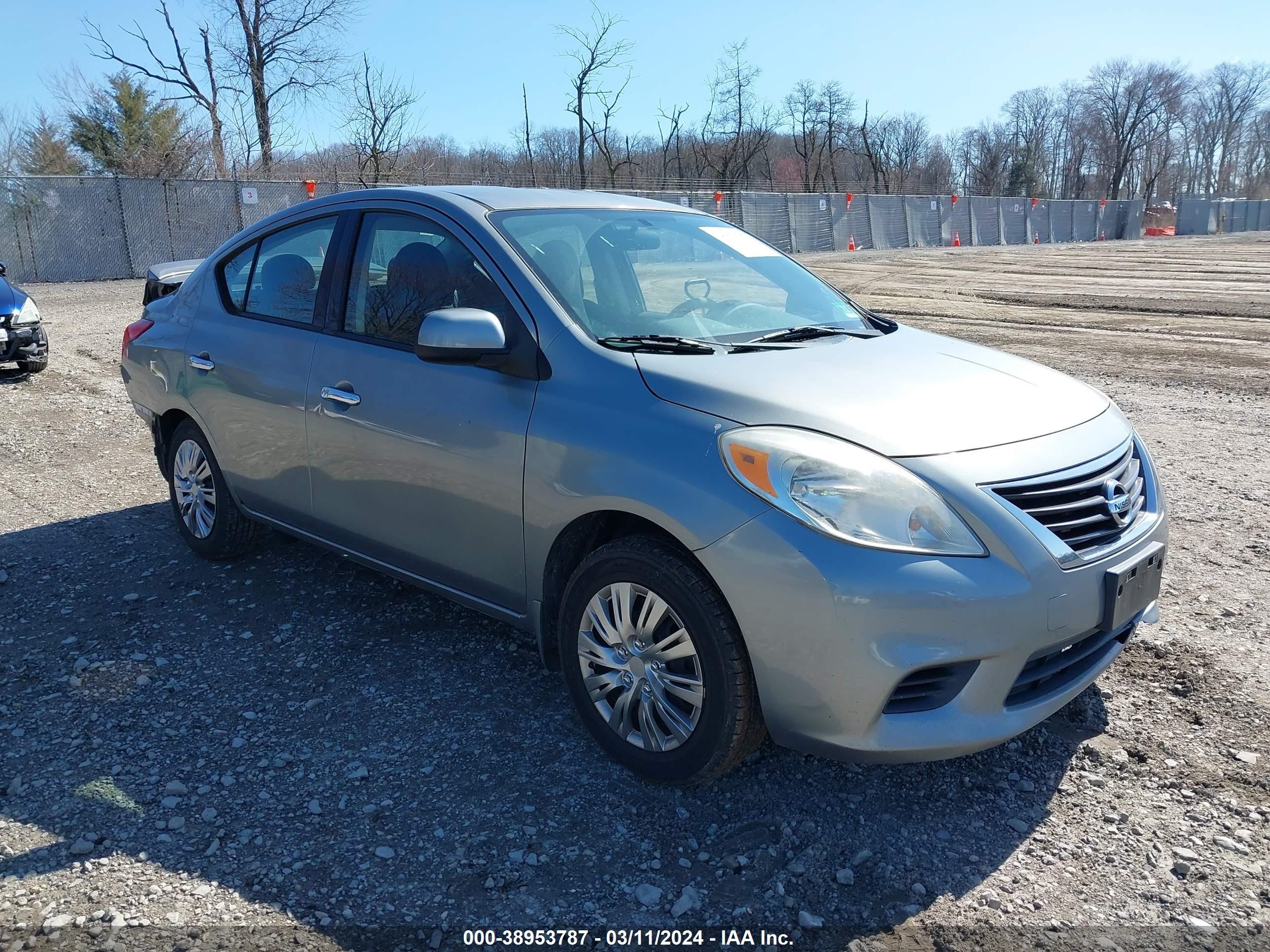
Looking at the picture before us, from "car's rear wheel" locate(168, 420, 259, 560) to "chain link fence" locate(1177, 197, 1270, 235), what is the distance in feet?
234

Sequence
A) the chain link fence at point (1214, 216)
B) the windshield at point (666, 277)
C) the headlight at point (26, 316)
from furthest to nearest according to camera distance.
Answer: the chain link fence at point (1214, 216)
the headlight at point (26, 316)
the windshield at point (666, 277)

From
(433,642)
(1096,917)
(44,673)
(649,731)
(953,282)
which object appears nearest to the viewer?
(1096,917)

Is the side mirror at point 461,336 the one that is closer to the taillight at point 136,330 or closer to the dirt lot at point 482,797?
the dirt lot at point 482,797

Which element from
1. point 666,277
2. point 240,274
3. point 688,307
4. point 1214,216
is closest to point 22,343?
point 240,274

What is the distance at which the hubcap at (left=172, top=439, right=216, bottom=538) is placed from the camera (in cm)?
502

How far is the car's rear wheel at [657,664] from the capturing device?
9.26ft

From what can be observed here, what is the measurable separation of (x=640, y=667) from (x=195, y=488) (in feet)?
10.2

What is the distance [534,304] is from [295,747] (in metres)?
1.74

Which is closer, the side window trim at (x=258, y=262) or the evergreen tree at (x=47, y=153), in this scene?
the side window trim at (x=258, y=262)

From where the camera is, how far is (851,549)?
8.52 feet

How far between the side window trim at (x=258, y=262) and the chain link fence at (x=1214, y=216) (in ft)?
233

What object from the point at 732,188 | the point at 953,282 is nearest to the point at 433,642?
the point at 953,282

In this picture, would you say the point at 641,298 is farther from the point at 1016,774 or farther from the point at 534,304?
the point at 1016,774

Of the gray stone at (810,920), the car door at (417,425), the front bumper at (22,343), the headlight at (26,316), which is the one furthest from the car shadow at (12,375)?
the gray stone at (810,920)
